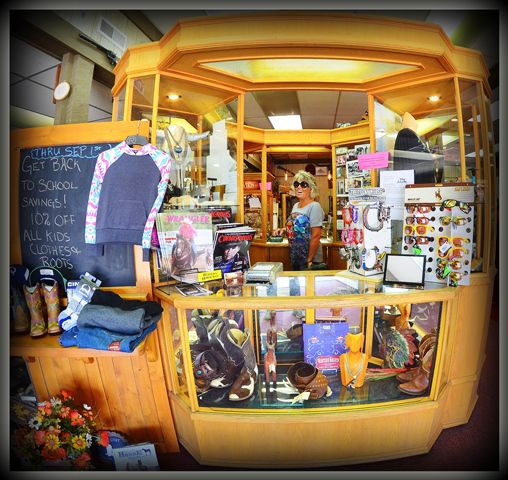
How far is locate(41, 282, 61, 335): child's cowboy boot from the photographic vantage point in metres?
1.66

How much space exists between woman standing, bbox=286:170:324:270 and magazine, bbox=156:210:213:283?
4.95 feet

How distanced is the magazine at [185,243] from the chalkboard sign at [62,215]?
0.68 ft

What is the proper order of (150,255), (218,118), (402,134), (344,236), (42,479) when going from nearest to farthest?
1. (42,479)
2. (150,255)
3. (344,236)
4. (402,134)
5. (218,118)

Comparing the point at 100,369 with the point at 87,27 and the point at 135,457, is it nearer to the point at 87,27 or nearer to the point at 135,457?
the point at 135,457

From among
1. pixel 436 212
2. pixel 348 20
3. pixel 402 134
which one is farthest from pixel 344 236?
pixel 348 20

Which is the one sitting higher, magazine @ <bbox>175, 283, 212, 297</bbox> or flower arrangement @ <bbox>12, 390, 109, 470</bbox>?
magazine @ <bbox>175, 283, 212, 297</bbox>

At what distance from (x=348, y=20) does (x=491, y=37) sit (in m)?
0.80

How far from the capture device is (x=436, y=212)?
182cm

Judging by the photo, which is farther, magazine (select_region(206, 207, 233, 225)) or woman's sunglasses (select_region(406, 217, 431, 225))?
magazine (select_region(206, 207, 233, 225))

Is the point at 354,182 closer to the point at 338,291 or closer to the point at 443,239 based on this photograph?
the point at 443,239

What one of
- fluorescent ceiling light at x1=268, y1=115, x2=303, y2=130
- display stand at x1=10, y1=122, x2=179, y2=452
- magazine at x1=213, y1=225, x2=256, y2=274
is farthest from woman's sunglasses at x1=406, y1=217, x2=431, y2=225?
fluorescent ceiling light at x1=268, y1=115, x2=303, y2=130

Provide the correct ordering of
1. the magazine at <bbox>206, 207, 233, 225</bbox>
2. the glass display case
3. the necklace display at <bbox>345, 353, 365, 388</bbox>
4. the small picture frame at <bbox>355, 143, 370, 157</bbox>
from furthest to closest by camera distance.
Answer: the small picture frame at <bbox>355, 143, 370, 157</bbox> → the magazine at <bbox>206, 207, 233, 225</bbox> → the necklace display at <bbox>345, 353, 365, 388</bbox> → the glass display case

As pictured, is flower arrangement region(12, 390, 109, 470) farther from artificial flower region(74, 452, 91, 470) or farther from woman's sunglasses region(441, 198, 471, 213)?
woman's sunglasses region(441, 198, 471, 213)

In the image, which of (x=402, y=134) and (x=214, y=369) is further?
(x=402, y=134)
